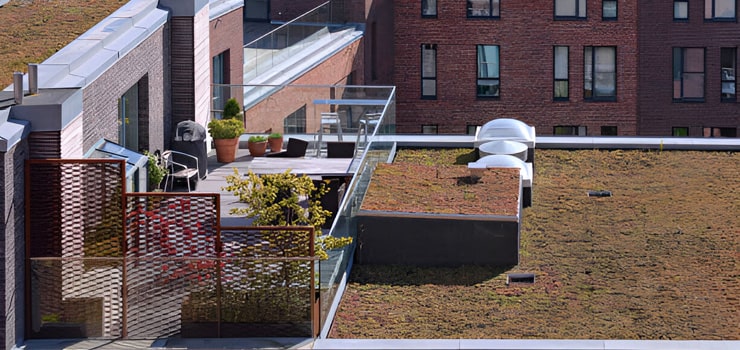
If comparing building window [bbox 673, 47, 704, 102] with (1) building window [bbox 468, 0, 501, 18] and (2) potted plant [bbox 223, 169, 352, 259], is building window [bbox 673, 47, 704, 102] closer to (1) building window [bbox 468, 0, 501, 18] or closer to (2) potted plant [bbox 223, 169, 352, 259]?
(1) building window [bbox 468, 0, 501, 18]

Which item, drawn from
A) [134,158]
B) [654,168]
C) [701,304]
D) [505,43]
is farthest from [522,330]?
[505,43]

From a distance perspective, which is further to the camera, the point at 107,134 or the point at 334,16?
the point at 334,16

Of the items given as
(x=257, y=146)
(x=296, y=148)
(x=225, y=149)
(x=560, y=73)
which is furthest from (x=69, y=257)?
(x=560, y=73)

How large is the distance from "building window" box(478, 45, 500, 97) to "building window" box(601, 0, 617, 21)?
4.94m

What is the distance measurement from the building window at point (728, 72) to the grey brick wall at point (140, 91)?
39885 millimetres

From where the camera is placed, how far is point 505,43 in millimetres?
61750

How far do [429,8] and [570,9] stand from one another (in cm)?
613

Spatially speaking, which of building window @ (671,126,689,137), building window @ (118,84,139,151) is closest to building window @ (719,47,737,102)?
building window @ (671,126,689,137)

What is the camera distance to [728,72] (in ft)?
211

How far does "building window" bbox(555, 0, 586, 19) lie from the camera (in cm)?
6216

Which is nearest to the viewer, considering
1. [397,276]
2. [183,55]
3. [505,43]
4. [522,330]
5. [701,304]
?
[522,330]

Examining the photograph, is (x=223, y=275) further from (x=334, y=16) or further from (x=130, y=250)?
(x=334, y=16)

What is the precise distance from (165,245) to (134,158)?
4071 millimetres

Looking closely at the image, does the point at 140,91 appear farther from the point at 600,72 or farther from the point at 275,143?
the point at 600,72
